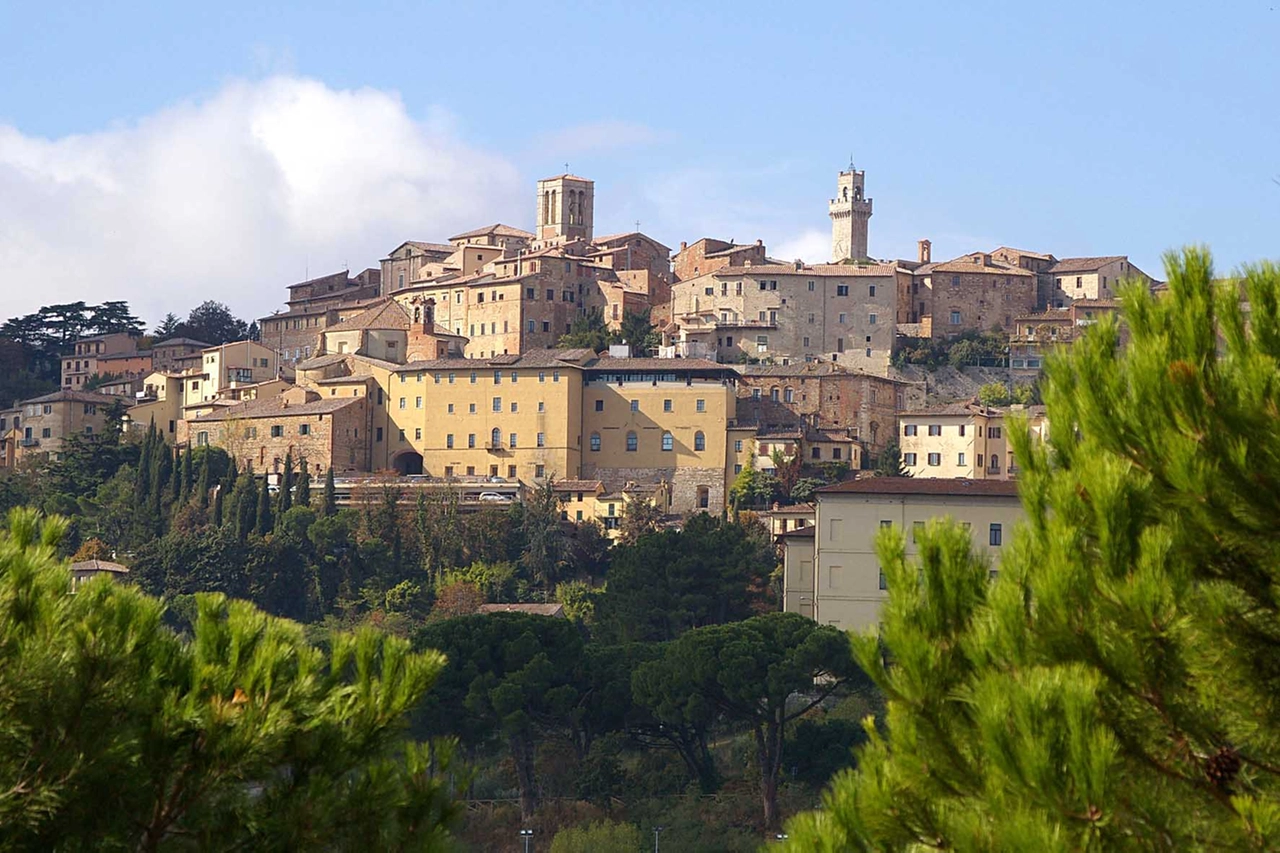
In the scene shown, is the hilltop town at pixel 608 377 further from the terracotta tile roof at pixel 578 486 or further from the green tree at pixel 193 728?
the green tree at pixel 193 728

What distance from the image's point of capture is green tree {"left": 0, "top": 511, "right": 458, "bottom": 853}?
33.6ft

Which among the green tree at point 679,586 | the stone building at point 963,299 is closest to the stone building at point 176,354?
the stone building at point 963,299

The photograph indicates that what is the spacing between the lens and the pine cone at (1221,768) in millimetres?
9016

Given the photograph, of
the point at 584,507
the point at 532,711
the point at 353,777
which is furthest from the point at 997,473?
the point at 353,777

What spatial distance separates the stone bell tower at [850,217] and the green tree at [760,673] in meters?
71.2

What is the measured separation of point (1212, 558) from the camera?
9.39 meters

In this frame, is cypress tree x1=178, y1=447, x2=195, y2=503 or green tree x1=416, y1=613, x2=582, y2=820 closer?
green tree x1=416, y1=613, x2=582, y2=820

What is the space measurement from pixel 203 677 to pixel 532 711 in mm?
41048

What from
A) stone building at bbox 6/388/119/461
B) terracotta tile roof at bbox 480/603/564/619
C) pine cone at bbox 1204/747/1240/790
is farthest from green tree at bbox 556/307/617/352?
pine cone at bbox 1204/747/1240/790

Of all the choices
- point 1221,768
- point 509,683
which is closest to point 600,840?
point 509,683

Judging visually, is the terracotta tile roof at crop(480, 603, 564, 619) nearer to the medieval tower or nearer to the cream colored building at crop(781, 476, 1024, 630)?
the cream colored building at crop(781, 476, 1024, 630)

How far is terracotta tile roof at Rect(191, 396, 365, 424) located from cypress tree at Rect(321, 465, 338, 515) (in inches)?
163

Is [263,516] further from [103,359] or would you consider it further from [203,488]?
[103,359]

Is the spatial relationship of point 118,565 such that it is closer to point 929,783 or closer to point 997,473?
point 997,473
